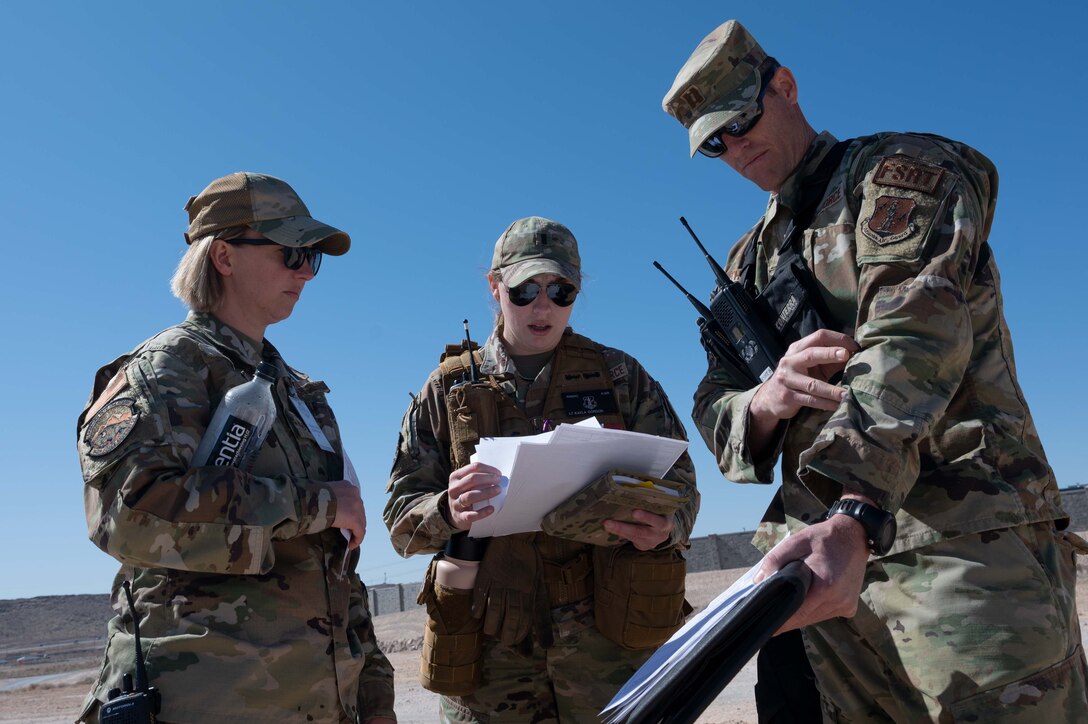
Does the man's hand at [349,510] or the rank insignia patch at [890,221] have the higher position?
the rank insignia patch at [890,221]

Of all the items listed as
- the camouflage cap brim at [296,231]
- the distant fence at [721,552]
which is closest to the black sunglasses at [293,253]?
the camouflage cap brim at [296,231]

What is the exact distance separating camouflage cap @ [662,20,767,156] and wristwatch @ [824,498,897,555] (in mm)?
1313

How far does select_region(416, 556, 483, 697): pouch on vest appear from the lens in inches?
139

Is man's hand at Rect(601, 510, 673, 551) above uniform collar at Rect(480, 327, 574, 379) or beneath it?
beneath

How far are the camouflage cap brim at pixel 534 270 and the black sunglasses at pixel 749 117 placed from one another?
1211 mm

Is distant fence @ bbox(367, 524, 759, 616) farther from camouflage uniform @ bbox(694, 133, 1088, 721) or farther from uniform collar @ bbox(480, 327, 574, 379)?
camouflage uniform @ bbox(694, 133, 1088, 721)

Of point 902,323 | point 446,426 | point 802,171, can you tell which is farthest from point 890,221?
point 446,426

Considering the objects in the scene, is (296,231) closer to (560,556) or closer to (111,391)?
(111,391)

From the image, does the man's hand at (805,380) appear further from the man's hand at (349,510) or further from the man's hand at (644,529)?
the man's hand at (349,510)

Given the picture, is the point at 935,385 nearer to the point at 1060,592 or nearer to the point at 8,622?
the point at 1060,592

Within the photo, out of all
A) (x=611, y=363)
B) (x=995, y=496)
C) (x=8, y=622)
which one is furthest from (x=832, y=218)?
(x=8, y=622)

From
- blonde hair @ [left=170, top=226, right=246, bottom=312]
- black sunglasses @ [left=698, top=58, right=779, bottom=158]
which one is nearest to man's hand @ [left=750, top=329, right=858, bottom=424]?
black sunglasses @ [left=698, top=58, right=779, bottom=158]

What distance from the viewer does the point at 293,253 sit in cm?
348

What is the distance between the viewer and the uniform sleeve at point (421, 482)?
139 inches
